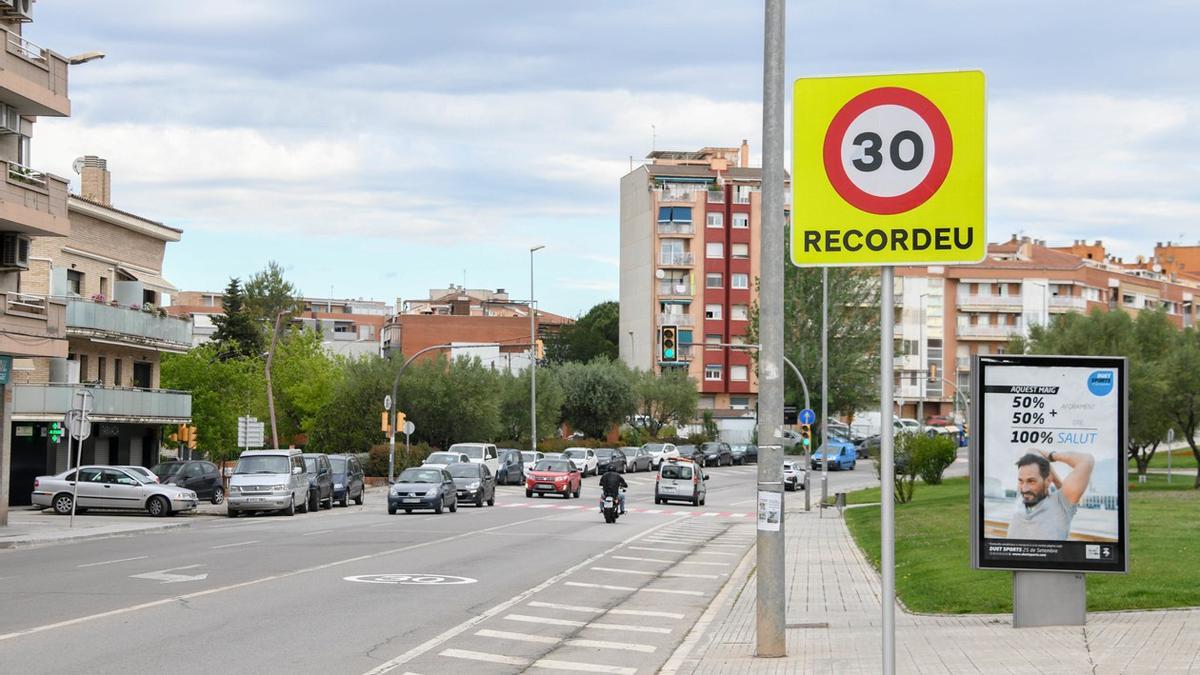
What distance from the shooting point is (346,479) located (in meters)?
49.1

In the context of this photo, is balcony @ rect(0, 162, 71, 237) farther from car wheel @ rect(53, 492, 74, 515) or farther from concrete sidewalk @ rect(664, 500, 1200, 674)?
concrete sidewalk @ rect(664, 500, 1200, 674)

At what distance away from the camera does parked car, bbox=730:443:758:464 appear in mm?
94644

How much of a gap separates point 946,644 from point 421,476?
3164cm

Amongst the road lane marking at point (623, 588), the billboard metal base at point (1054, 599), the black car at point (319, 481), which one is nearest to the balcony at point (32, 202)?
the black car at point (319, 481)

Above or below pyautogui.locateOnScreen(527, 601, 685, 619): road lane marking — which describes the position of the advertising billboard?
above

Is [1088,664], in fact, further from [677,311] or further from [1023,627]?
[677,311]

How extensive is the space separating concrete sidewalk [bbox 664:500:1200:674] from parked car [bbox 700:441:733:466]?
72660 mm

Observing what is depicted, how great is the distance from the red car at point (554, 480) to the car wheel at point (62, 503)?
18.6 m

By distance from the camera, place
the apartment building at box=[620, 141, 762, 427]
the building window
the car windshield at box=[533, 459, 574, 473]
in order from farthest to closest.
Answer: the apartment building at box=[620, 141, 762, 427] → the car windshield at box=[533, 459, 574, 473] → the building window

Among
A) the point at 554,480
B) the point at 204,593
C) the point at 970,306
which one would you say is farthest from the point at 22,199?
the point at 970,306

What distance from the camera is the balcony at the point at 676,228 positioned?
115000mm

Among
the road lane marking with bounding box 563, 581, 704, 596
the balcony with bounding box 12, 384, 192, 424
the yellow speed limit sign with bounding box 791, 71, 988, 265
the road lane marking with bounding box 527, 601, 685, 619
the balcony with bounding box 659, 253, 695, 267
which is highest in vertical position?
the balcony with bounding box 659, 253, 695, 267

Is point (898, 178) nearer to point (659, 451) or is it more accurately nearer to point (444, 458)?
point (444, 458)

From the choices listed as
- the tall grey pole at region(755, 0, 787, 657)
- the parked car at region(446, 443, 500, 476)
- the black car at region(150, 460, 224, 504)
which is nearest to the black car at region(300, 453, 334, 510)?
the black car at region(150, 460, 224, 504)
